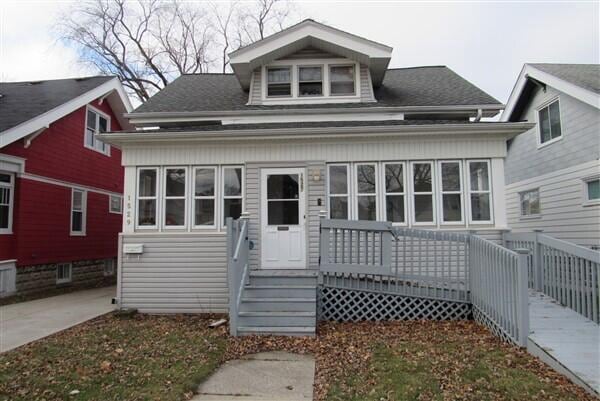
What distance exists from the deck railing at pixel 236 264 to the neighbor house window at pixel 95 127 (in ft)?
27.2

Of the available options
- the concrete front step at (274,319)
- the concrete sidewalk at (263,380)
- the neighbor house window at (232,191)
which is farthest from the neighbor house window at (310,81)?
the concrete sidewalk at (263,380)

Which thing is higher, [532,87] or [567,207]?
[532,87]

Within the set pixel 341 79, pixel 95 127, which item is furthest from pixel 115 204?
pixel 341 79

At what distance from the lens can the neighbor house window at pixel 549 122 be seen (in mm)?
10984

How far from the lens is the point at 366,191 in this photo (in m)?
7.82

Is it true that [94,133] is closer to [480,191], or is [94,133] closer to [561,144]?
[480,191]

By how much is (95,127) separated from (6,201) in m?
4.24

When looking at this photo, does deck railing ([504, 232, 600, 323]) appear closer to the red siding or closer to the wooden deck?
the wooden deck

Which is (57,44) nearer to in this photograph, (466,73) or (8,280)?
(8,280)

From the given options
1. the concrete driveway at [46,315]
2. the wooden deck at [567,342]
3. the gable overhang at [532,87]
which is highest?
the gable overhang at [532,87]

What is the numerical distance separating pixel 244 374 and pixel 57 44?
2234 cm

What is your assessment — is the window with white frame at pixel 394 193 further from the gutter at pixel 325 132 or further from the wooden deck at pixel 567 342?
the wooden deck at pixel 567 342

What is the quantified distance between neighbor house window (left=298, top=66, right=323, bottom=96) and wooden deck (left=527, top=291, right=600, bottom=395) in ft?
20.4

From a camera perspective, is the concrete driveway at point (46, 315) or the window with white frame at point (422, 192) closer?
the concrete driveway at point (46, 315)
